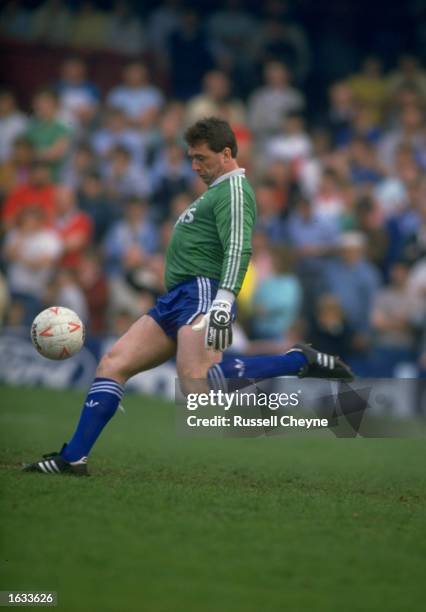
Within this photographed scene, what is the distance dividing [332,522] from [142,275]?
841 centimetres

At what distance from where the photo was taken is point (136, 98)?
1761cm

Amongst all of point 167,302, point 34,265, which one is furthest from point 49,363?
point 167,302

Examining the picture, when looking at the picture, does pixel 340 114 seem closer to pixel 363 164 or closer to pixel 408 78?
pixel 408 78

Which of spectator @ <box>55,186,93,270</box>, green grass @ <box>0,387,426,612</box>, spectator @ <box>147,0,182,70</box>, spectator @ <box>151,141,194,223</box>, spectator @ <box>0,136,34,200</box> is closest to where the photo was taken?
green grass @ <box>0,387,426,612</box>

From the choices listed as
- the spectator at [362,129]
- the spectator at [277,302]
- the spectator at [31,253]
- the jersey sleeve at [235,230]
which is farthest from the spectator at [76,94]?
the jersey sleeve at [235,230]

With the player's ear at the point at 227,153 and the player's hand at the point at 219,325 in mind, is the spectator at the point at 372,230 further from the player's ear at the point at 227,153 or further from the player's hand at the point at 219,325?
the player's hand at the point at 219,325

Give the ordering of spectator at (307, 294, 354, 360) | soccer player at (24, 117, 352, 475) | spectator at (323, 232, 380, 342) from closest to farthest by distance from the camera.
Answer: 1. soccer player at (24, 117, 352, 475)
2. spectator at (307, 294, 354, 360)
3. spectator at (323, 232, 380, 342)

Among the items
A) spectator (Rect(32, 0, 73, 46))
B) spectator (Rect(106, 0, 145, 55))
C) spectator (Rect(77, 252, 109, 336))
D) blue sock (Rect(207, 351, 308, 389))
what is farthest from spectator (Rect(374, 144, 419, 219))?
blue sock (Rect(207, 351, 308, 389))

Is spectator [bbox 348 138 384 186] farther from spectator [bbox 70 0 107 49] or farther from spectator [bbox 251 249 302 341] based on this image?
spectator [bbox 70 0 107 49]

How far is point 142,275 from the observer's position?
1470cm

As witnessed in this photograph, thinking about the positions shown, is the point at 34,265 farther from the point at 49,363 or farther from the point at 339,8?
the point at 339,8

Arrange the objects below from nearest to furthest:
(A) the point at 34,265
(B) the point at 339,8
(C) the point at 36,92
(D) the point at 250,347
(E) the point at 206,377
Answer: (E) the point at 206,377, (D) the point at 250,347, (A) the point at 34,265, (C) the point at 36,92, (B) the point at 339,8

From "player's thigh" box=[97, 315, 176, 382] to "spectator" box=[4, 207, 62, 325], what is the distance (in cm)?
788

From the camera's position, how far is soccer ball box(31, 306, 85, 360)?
305 inches
